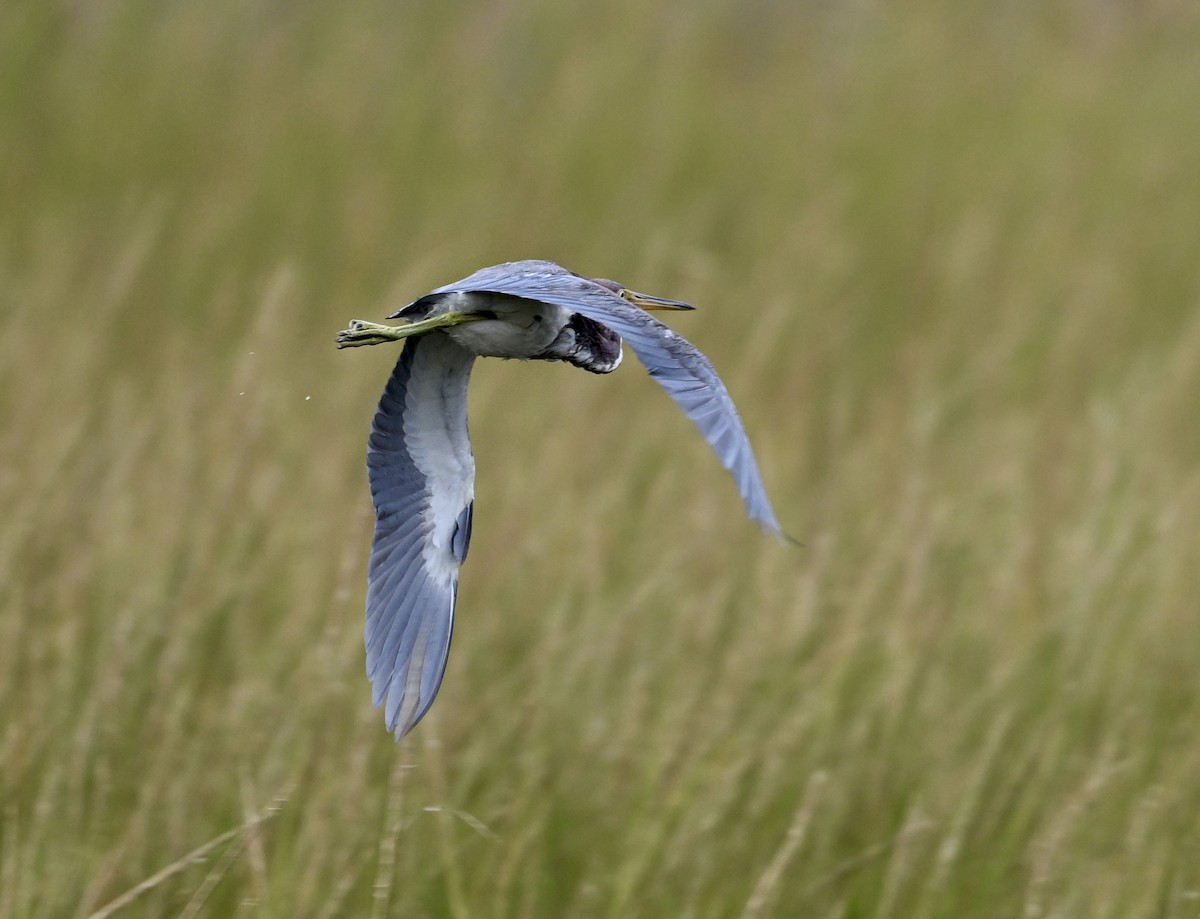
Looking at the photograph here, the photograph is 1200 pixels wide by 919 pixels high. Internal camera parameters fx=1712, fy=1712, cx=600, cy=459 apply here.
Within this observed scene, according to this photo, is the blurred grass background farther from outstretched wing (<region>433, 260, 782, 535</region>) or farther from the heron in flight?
outstretched wing (<region>433, 260, 782, 535</region>)

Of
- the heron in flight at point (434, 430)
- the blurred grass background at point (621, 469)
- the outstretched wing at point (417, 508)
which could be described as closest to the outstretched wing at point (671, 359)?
the heron in flight at point (434, 430)

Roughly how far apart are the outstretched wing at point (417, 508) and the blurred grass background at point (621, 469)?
27 cm

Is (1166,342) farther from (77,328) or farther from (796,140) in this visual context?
(77,328)

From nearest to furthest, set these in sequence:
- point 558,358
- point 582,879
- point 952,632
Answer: point 558,358 → point 582,879 → point 952,632

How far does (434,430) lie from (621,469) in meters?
1.77

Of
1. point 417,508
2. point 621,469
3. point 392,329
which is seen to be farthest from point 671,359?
point 621,469

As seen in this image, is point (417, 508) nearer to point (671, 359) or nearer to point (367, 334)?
point (367, 334)

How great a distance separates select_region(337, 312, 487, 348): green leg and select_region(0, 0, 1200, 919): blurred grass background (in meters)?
0.48

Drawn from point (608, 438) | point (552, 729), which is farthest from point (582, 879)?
point (608, 438)

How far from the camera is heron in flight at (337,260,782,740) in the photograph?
1.66m

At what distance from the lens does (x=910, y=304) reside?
4633 mm

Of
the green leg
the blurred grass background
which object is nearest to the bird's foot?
the green leg

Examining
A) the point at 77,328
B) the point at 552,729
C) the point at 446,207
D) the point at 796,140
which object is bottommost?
the point at 552,729

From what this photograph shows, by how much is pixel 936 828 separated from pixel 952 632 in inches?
25.3
